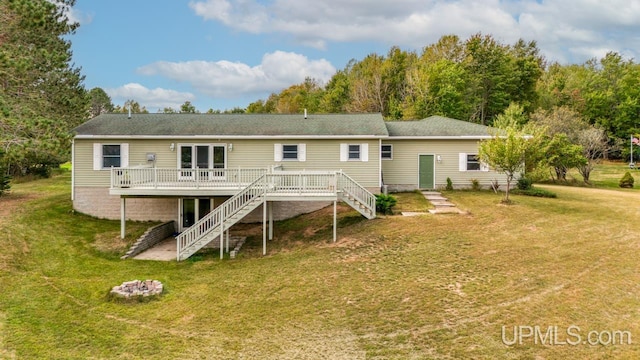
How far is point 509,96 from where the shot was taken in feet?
140

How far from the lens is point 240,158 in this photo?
61.6 ft

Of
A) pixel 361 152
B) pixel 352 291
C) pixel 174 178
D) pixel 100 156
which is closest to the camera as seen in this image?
pixel 352 291

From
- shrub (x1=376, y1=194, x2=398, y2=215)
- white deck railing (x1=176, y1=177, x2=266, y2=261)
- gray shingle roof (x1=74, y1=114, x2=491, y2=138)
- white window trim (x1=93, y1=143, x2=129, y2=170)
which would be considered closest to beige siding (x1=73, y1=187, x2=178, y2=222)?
white window trim (x1=93, y1=143, x2=129, y2=170)

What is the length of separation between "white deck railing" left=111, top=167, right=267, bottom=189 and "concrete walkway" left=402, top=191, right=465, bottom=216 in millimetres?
7099

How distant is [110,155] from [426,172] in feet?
53.8

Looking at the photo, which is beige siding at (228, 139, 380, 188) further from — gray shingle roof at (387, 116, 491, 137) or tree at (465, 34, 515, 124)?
A: tree at (465, 34, 515, 124)

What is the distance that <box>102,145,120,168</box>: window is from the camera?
18.5m

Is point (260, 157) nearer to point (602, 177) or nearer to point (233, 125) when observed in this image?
point (233, 125)

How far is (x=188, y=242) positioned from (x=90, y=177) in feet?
25.5

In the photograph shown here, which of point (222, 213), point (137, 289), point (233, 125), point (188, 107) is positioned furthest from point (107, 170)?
point (188, 107)

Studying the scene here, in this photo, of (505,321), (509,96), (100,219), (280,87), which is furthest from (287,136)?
(280,87)

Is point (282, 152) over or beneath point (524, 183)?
over

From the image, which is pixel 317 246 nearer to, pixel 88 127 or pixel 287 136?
pixel 287 136

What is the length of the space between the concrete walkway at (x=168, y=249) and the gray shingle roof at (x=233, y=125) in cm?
520
